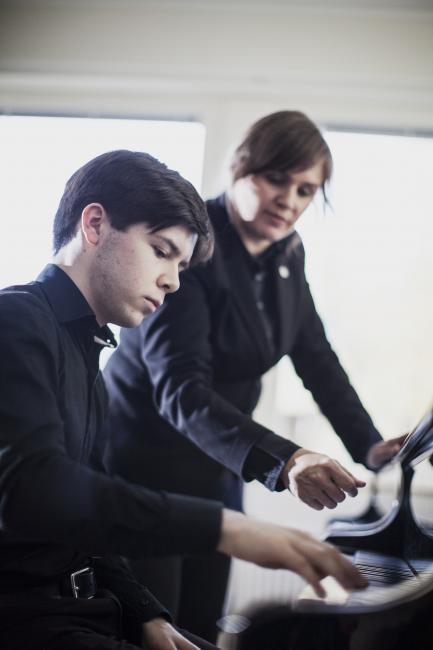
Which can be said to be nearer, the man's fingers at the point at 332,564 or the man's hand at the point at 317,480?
the man's fingers at the point at 332,564

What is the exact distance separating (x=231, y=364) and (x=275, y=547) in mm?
310

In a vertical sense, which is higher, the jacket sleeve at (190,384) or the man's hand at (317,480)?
the jacket sleeve at (190,384)

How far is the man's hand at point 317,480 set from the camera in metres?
0.69

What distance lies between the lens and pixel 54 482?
1.72 feet

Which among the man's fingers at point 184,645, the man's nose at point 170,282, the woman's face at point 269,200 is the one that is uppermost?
the woman's face at point 269,200

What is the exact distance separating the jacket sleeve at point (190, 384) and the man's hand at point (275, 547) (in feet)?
0.64

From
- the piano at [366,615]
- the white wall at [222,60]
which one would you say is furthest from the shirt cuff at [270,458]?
the white wall at [222,60]

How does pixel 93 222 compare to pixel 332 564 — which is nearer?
pixel 332 564

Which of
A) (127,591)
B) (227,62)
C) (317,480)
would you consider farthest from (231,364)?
(227,62)

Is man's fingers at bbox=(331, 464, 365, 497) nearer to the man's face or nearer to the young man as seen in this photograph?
the young man

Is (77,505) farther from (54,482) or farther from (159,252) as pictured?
(159,252)

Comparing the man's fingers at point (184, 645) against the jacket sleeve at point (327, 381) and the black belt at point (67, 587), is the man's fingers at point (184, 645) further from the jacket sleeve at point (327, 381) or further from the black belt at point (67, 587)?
the jacket sleeve at point (327, 381)

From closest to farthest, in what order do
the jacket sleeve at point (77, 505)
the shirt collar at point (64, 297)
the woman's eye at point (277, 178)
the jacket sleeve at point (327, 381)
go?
the jacket sleeve at point (77, 505) → the shirt collar at point (64, 297) → the woman's eye at point (277, 178) → the jacket sleeve at point (327, 381)

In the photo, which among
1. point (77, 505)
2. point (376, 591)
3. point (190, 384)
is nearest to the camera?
point (77, 505)
